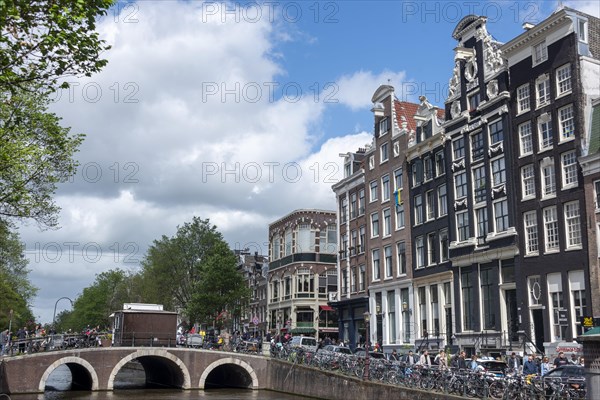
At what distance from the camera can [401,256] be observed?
2028 inches

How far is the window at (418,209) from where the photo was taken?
48938 mm

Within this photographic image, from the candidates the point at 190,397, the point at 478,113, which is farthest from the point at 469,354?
the point at 190,397

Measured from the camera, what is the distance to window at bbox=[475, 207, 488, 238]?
41.3 meters

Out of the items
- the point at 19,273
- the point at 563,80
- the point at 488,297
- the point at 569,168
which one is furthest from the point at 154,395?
the point at 19,273

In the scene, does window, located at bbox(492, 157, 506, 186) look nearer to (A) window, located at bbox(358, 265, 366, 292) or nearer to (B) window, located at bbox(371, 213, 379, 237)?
(B) window, located at bbox(371, 213, 379, 237)

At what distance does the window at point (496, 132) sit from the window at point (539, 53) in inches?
167

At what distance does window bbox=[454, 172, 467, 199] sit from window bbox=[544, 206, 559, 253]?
24.5 ft

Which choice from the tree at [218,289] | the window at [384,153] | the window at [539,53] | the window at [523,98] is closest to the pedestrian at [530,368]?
the window at [523,98]

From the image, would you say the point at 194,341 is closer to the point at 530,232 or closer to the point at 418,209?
the point at 418,209

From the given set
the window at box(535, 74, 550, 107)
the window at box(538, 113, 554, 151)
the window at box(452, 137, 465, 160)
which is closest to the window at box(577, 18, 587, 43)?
the window at box(535, 74, 550, 107)

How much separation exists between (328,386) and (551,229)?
14907 millimetres

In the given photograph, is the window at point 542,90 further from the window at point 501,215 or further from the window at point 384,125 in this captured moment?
the window at point 384,125

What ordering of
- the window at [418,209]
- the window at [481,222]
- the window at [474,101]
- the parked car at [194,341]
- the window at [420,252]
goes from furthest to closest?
the parked car at [194,341], the window at [418,209], the window at [420,252], the window at [474,101], the window at [481,222]

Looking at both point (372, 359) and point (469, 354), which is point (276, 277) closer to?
point (469, 354)
